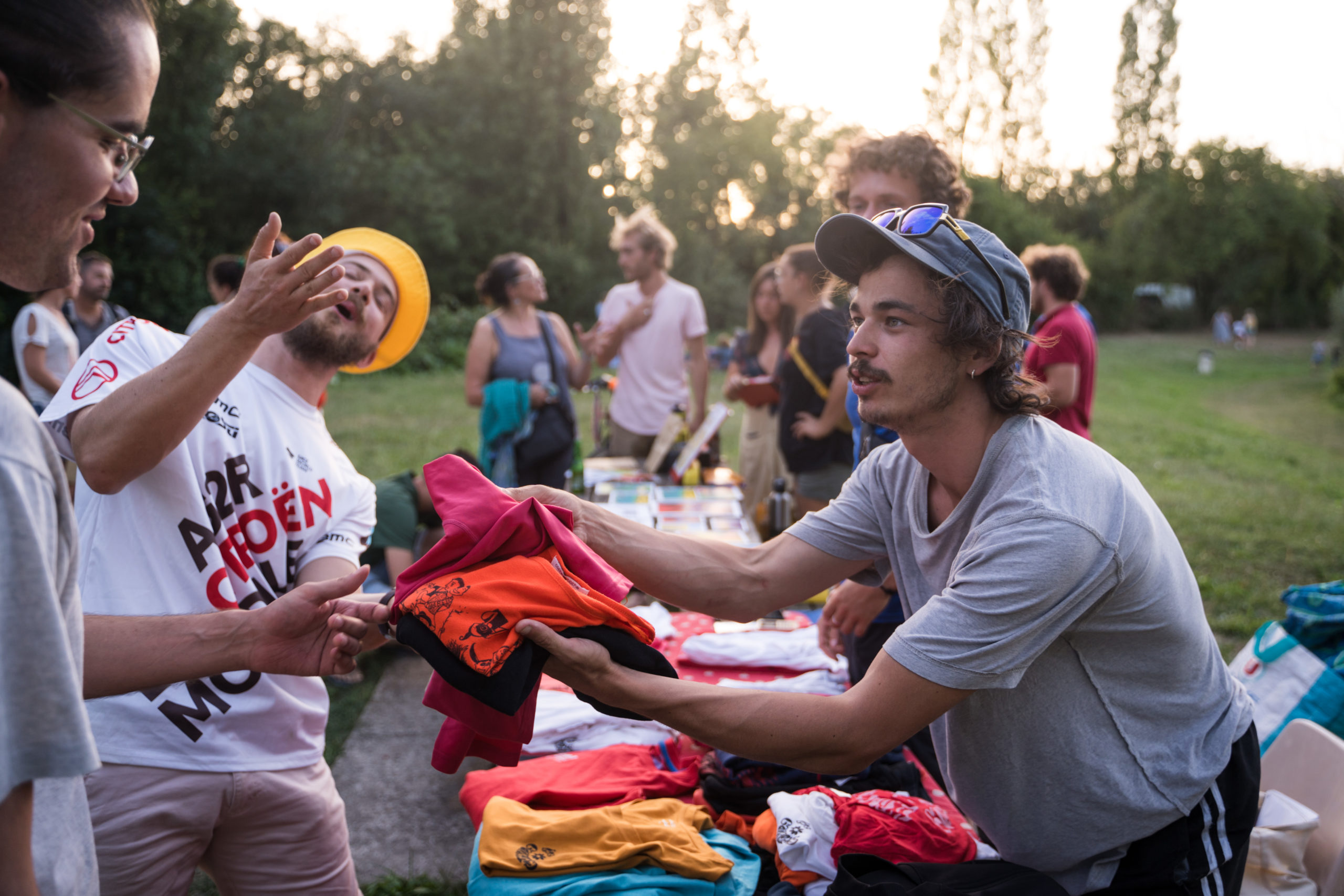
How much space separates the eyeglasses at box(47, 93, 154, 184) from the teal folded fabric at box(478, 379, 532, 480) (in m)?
4.17

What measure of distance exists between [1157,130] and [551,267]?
124 feet

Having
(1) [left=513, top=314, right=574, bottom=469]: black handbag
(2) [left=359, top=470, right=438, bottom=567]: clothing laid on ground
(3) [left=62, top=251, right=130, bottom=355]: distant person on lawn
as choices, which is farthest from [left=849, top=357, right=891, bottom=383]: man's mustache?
(3) [left=62, top=251, right=130, bottom=355]: distant person on lawn

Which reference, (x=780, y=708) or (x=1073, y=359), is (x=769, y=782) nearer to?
(x=780, y=708)

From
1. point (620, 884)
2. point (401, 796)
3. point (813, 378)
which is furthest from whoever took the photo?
point (813, 378)

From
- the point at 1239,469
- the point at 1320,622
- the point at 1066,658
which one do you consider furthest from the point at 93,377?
the point at 1239,469

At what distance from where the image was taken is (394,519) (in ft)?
18.5

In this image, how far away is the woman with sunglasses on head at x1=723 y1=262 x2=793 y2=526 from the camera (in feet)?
21.8

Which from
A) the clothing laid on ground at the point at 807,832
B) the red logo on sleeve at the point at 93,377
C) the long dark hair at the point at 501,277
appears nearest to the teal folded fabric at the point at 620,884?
the clothing laid on ground at the point at 807,832

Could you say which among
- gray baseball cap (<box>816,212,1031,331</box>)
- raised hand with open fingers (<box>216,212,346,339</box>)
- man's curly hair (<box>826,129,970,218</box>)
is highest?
man's curly hair (<box>826,129,970,218</box>)

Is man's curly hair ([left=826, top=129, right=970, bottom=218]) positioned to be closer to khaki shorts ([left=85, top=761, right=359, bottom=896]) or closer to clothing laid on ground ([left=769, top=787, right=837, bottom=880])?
clothing laid on ground ([left=769, top=787, right=837, bottom=880])

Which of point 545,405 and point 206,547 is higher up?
point 206,547

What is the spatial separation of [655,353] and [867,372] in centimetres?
467

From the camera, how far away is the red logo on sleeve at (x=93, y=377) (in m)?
1.81

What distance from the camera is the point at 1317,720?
2959 mm
